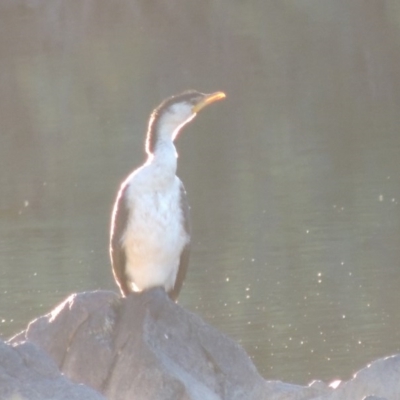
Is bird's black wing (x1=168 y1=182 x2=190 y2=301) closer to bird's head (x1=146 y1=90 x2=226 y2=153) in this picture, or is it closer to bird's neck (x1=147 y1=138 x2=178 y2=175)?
bird's neck (x1=147 y1=138 x2=178 y2=175)

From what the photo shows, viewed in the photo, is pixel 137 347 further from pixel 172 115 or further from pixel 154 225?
pixel 172 115

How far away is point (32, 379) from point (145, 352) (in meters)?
1.35

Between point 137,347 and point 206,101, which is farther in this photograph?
point 206,101

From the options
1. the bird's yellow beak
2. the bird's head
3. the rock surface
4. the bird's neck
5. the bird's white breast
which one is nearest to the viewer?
the rock surface

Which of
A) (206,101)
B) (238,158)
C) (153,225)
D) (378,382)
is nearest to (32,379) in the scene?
(378,382)

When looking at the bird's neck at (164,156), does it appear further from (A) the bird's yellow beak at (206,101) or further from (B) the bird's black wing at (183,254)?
(A) the bird's yellow beak at (206,101)

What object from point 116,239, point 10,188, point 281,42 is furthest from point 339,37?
point 116,239

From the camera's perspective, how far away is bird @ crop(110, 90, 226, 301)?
7816mm

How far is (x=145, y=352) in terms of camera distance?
7219mm

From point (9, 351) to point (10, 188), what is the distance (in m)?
13.0

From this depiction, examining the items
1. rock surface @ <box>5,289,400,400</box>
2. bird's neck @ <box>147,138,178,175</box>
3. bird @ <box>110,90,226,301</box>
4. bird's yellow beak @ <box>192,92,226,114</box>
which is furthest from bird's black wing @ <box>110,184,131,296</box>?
bird's yellow beak @ <box>192,92,226,114</box>

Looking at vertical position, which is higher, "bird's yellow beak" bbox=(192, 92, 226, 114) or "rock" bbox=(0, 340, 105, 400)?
"bird's yellow beak" bbox=(192, 92, 226, 114)

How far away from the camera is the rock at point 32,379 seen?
18.8 feet

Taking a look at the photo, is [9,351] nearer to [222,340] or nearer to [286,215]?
[222,340]
